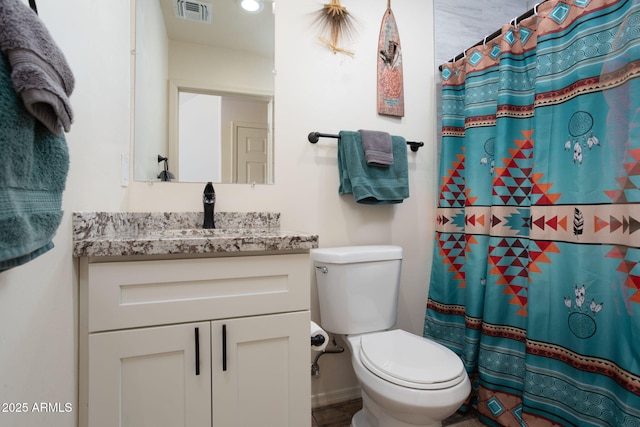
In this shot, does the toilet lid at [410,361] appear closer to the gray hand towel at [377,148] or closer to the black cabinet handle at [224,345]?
the black cabinet handle at [224,345]

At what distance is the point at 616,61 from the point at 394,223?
41.8 inches

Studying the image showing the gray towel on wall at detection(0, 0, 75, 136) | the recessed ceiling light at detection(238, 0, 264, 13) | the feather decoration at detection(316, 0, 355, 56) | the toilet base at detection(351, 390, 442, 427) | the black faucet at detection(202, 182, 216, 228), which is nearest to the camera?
the gray towel on wall at detection(0, 0, 75, 136)

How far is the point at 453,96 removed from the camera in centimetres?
168

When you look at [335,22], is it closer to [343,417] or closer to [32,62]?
[32,62]

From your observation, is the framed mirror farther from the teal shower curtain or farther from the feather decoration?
the teal shower curtain

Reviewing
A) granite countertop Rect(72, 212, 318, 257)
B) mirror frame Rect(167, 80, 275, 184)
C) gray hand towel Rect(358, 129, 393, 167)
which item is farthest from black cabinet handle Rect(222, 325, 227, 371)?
gray hand towel Rect(358, 129, 393, 167)

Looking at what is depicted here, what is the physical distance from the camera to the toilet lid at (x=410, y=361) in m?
0.99

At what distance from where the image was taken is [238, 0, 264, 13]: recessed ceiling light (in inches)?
56.4

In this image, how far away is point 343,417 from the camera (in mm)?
1439

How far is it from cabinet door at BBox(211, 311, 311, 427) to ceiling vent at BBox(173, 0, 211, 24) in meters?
1.37

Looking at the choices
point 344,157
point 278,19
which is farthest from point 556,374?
point 278,19

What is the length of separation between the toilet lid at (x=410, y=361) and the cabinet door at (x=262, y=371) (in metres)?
0.29

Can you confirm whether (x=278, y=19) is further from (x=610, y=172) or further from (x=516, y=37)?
(x=610, y=172)

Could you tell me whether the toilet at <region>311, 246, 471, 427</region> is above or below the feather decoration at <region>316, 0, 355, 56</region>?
below
